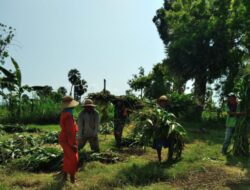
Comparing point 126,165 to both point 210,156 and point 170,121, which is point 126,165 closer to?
point 170,121

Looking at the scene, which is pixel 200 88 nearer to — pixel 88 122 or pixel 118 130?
pixel 118 130

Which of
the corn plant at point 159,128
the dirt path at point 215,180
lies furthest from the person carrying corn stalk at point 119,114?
the dirt path at point 215,180

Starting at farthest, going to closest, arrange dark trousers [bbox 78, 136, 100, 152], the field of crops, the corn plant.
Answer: dark trousers [bbox 78, 136, 100, 152] < the corn plant < the field of crops

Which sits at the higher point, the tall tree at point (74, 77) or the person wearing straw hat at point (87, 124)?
the tall tree at point (74, 77)

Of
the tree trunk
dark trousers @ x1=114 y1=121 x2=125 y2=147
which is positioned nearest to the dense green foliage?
dark trousers @ x1=114 y1=121 x2=125 y2=147

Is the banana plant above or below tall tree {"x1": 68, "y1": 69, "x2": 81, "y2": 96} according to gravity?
below

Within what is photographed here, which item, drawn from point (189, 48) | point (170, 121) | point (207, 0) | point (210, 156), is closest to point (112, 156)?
point (170, 121)

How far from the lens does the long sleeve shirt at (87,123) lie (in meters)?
11.1

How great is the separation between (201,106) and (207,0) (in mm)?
6532

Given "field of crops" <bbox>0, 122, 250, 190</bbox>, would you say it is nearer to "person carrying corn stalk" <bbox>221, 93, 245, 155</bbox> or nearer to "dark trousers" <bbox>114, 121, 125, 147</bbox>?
"person carrying corn stalk" <bbox>221, 93, 245, 155</bbox>

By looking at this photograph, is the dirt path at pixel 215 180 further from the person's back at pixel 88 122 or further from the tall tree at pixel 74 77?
the tall tree at pixel 74 77

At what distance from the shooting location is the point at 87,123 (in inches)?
436

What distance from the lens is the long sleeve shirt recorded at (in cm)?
1108

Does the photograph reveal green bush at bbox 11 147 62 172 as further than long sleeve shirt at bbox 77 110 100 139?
No
